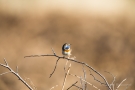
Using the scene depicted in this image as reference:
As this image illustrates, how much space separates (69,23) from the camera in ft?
25.1

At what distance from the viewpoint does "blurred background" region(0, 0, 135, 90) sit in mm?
6807

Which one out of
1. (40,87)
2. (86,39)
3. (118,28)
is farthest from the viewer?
(118,28)

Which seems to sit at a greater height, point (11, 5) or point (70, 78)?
point (11, 5)

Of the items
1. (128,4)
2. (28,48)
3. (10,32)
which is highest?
(128,4)

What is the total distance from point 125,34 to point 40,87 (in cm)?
311

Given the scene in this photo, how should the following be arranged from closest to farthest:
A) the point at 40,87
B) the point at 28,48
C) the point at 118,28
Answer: the point at 40,87 < the point at 28,48 < the point at 118,28

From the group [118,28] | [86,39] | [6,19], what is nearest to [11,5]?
[6,19]

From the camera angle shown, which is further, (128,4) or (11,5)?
(128,4)

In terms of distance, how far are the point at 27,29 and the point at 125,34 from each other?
2810 millimetres

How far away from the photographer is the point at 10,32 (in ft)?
23.7

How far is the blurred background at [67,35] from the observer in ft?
22.3

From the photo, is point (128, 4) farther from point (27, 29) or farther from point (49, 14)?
point (27, 29)

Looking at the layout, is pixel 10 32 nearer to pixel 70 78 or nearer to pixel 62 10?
pixel 62 10

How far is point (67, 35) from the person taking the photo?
7.45 m
